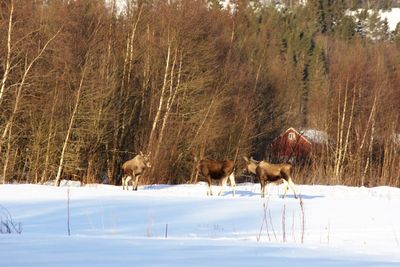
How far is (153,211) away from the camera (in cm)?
1277

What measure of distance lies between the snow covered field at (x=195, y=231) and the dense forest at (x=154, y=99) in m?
7.66

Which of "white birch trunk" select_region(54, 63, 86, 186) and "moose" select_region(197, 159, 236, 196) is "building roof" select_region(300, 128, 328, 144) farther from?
"moose" select_region(197, 159, 236, 196)

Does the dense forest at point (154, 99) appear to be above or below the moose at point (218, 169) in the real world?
above

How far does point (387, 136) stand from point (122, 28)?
13.1 metres

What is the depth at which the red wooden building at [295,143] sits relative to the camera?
37875 millimetres

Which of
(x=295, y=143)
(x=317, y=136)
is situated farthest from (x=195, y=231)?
(x=295, y=143)

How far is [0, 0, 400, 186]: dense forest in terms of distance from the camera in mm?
25656

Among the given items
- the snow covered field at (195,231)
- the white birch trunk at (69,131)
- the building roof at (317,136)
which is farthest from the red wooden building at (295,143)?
the snow covered field at (195,231)

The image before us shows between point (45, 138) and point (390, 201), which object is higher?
point (45, 138)

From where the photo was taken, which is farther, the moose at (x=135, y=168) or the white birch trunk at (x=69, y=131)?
the white birch trunk at (x=69, y=131)

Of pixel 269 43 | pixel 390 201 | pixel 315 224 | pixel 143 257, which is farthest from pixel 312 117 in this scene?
pixel 143 257

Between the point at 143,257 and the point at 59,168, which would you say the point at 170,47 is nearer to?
the point at 59,168

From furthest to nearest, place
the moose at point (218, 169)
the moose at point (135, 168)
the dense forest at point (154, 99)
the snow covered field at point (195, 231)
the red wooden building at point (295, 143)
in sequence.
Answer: the red wooden building at point (295, 143) → the dense forest at point (154, 99) → the moose at point (135, 168) → the moose at point (218, 169) → the snow covered field at point (195, 231)

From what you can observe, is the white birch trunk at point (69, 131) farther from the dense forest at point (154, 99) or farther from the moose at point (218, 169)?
the moose at point (218, 169)
